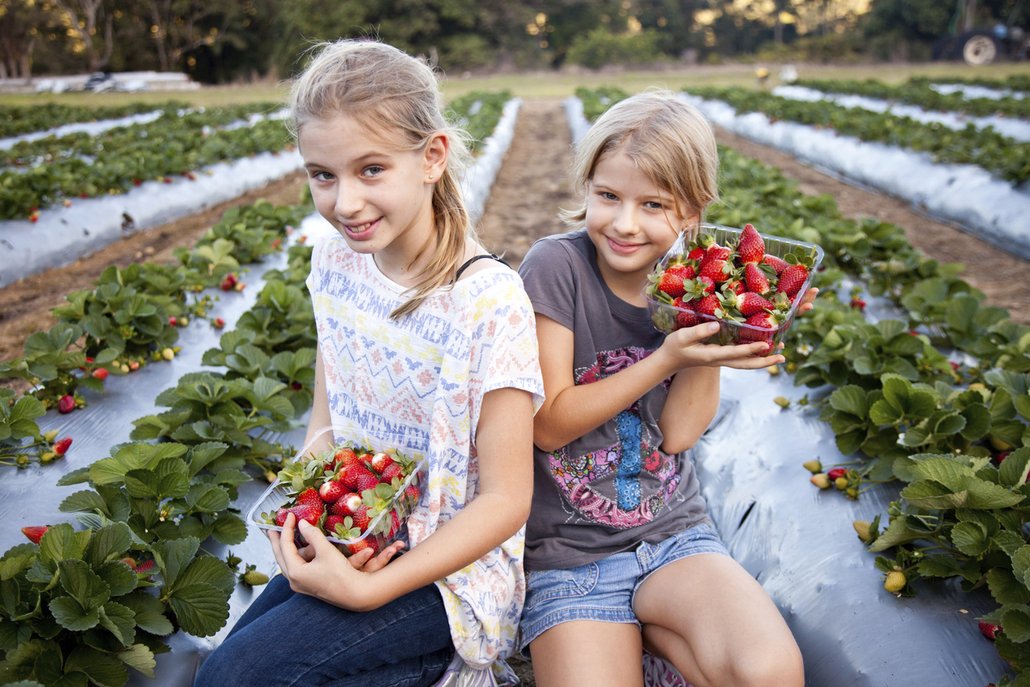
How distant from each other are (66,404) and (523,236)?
5.04 meters

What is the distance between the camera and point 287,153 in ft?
37.9

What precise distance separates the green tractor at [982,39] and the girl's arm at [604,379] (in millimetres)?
39197

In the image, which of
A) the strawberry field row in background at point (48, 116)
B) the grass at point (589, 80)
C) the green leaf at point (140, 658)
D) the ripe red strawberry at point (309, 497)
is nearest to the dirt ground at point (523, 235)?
the ripe red strawberry at point (309, 497)

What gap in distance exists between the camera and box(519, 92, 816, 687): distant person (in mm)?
1686

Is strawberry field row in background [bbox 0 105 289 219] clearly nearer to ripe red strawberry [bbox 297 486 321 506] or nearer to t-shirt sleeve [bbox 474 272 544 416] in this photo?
ripe red strawberry [bbox 297 486 321 506]

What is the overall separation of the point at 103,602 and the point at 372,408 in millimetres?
688

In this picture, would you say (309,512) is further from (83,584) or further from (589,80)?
(589,80)

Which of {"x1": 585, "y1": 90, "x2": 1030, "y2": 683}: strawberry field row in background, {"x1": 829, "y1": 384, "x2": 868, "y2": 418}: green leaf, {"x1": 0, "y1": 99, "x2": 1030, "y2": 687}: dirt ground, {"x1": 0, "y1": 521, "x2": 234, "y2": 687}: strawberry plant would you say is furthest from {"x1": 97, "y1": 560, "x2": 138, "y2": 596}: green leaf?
{"x1": 829, "y1": 384, "x2": 868, "y2": 418}: green leaf

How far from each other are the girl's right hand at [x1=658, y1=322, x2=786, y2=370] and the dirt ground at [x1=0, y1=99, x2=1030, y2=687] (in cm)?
125

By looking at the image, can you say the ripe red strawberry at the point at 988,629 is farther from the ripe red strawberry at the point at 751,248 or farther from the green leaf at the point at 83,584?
the green leaf at the point at 83,584

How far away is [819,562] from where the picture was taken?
215cm

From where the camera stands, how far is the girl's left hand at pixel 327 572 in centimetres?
149

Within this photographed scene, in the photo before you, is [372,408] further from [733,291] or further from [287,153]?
[287,153]

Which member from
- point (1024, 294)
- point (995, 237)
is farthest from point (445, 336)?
point (995, 237)
